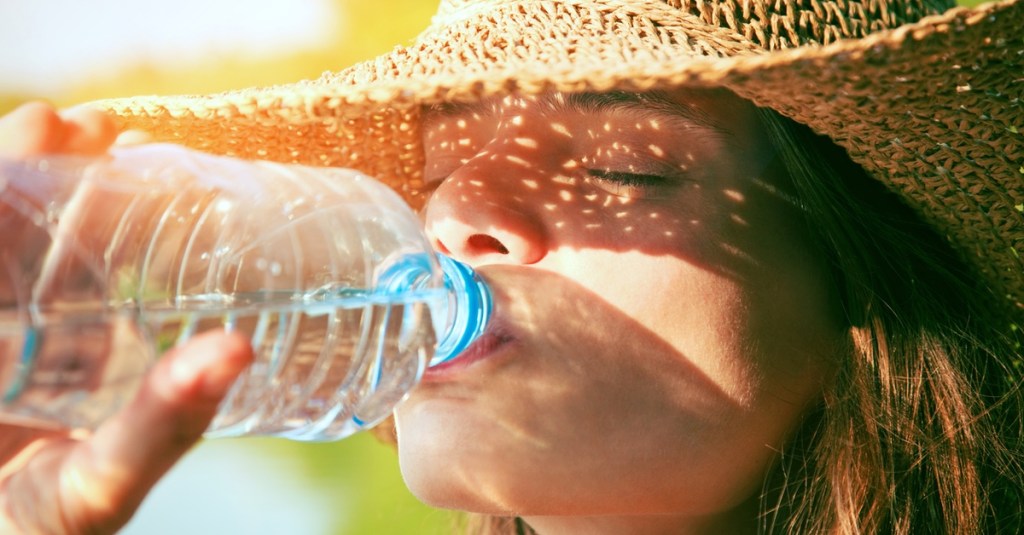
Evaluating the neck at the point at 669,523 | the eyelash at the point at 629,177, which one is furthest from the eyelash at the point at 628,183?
the neck at the point at 669,523

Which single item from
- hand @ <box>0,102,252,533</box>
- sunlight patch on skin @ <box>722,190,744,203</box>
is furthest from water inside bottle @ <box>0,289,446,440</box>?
sunlight patch on skin @ <box>722,190,744,203</box>

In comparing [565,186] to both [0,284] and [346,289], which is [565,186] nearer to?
[346,289]

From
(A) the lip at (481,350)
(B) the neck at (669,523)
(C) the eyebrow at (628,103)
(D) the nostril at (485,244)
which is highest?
(C) the eyebrow at (628,103)

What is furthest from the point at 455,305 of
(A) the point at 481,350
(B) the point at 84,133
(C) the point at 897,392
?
(C) the point at 897,392

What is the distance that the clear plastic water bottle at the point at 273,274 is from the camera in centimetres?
71

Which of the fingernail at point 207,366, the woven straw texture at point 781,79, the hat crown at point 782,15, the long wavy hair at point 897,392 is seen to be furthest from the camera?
the long wavy hair at point 897,392

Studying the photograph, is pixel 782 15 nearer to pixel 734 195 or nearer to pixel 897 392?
pixel 734 195

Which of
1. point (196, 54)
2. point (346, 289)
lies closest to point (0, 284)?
point (346, 289)

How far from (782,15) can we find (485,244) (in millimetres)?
286

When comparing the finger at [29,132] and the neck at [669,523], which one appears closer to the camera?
the finger at [29,132]

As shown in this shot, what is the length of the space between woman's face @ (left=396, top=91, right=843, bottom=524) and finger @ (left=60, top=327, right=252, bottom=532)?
0.27 metres

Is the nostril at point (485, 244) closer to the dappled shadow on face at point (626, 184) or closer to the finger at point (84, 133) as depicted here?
the dappled shadow on face at point (626, 184)

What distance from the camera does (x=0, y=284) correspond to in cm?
60

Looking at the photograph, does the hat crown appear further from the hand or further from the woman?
the hand
